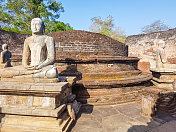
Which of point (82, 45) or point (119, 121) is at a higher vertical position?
point (82, 45)

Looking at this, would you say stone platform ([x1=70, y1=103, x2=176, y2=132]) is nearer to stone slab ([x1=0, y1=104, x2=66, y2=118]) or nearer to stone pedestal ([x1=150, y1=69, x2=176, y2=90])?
stone slab ([x1=0, y1=104, x2=66, y2=118])

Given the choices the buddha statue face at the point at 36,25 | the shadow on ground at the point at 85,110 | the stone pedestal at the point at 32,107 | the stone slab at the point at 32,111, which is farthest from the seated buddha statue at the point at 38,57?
the shadow on ground at the point at 85,110

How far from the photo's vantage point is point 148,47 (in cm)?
1095

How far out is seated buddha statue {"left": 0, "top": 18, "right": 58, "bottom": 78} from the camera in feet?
7.84

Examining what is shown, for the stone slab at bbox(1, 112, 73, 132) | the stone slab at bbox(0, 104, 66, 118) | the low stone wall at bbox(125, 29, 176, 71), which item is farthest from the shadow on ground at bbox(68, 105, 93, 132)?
the low stone wall at bbox(125, 29, 176, 71)

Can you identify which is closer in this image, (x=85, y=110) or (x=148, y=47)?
(x=85, y=110)

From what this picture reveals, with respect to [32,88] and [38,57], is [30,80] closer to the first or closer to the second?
[32,88]

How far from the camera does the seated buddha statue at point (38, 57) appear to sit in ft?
7.84

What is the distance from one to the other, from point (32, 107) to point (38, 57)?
1.03m

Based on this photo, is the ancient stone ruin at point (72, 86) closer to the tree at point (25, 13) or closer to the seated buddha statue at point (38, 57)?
the seated buddha statue at point (38, 57)

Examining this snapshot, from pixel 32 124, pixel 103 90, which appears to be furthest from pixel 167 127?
pixel 32 124

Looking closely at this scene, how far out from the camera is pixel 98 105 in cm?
364

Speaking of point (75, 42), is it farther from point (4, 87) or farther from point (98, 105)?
point (4, 87)

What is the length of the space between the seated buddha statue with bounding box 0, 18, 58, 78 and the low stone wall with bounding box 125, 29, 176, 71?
991 cm
